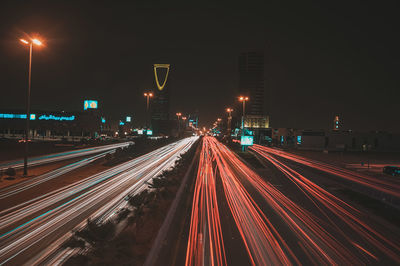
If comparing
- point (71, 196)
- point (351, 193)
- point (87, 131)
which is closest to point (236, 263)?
point (71, 196)

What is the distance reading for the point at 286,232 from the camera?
7.94 m

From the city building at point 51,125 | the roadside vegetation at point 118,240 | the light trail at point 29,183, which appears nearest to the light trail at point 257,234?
the roadside vegetation at point 118,240

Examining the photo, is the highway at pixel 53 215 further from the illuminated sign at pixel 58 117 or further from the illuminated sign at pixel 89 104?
the illuminated sign at pixel 89 104

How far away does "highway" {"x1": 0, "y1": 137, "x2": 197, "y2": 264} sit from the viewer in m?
6.26

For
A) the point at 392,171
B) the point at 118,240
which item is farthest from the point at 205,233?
the point at 392,171

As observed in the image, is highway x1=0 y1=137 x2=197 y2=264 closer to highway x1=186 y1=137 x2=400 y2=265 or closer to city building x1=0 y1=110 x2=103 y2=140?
highway x1=186 y1=137 x2=400 y2=265

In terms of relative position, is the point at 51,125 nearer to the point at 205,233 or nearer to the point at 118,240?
the point at 118,240

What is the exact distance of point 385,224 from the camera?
9.23 m

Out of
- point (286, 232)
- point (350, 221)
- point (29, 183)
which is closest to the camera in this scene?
point (286, 232)

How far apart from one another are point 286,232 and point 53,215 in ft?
29.2

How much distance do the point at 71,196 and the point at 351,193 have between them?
16229 millimetres

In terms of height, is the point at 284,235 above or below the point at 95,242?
below

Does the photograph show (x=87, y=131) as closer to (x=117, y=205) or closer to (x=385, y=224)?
(x=117, y=205)

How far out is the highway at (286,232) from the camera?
20.8 feet
